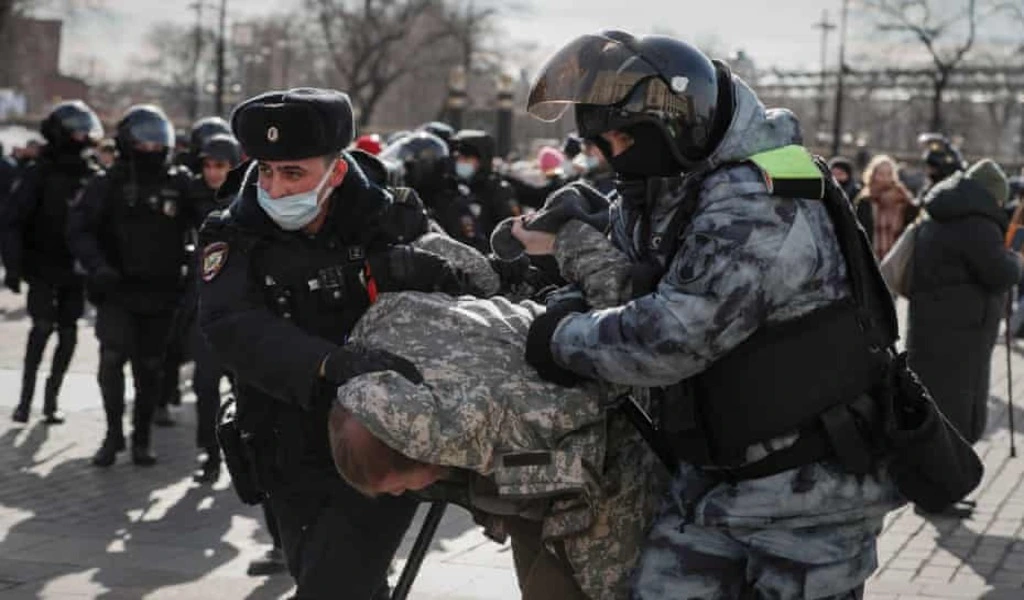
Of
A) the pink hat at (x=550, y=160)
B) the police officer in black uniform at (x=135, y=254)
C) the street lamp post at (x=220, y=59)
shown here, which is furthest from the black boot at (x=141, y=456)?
the street lamp post at (x=220, y=59)

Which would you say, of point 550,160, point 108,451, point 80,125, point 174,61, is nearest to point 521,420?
point 108,451

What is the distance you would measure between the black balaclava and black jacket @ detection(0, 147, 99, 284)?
7.92 meters

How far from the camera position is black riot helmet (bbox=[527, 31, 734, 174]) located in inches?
142

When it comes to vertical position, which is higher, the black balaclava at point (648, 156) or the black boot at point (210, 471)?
the black balaclava at point (648, 156)

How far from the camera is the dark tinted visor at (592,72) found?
142 inches

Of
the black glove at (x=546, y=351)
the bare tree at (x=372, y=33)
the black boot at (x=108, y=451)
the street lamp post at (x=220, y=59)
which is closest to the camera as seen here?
the black glove at (x=546, y=351)

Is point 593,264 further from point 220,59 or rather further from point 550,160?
point 220,59

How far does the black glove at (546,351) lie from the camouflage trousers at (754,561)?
421 mm

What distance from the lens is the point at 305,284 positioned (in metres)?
4.42

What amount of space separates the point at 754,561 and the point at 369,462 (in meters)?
0.81

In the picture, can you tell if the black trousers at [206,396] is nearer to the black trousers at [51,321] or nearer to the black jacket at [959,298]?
the black trousers at [51,321]

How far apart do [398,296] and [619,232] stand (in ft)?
1.67

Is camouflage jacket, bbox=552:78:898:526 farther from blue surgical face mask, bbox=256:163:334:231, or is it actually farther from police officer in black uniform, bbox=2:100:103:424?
police officer in black uniform, bbox=2:100:103:424

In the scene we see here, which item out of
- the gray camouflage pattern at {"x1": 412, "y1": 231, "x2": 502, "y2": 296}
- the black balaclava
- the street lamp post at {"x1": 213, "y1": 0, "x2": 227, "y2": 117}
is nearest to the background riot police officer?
the gray camouflage pattern at {"x1": 412, "y1": 231, "x2": 502, "y2": 296}
